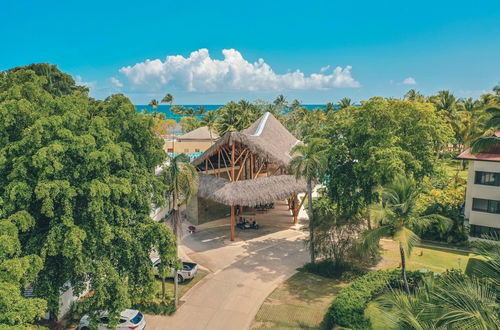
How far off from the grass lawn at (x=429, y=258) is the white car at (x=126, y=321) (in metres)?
16.3

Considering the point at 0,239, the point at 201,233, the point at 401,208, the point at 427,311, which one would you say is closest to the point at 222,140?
the point at 201,233

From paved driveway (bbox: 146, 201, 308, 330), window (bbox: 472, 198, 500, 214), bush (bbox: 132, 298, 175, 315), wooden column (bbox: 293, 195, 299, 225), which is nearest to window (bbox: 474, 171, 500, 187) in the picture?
window (bbox: 472, 198, 500, 214)

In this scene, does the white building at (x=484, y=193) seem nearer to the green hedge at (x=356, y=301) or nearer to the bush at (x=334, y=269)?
the bush at (x=334, y=269)

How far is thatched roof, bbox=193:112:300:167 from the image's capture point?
2923cm

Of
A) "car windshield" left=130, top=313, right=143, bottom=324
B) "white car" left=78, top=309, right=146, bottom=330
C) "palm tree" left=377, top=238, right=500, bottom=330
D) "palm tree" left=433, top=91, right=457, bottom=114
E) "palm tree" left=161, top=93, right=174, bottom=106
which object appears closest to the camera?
"palm tree" left=377, top=238, right=500, bottom=330

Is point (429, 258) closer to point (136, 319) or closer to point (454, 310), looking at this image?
point (136, 319)

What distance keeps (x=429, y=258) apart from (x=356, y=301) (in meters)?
12.2

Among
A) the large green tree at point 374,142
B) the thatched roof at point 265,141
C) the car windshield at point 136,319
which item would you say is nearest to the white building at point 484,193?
the large green tree at point 374,142

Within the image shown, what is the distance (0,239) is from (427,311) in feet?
43.1

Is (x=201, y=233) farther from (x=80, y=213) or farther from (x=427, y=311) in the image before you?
(x=427, y=311)

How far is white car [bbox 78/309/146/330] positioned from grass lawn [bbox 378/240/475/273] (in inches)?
643

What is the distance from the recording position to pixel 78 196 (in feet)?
50.4

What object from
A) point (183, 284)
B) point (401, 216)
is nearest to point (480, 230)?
point (401, 216)

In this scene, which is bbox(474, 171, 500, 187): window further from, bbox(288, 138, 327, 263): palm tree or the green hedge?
bbox(288, 138, 327, 263): palm tree
